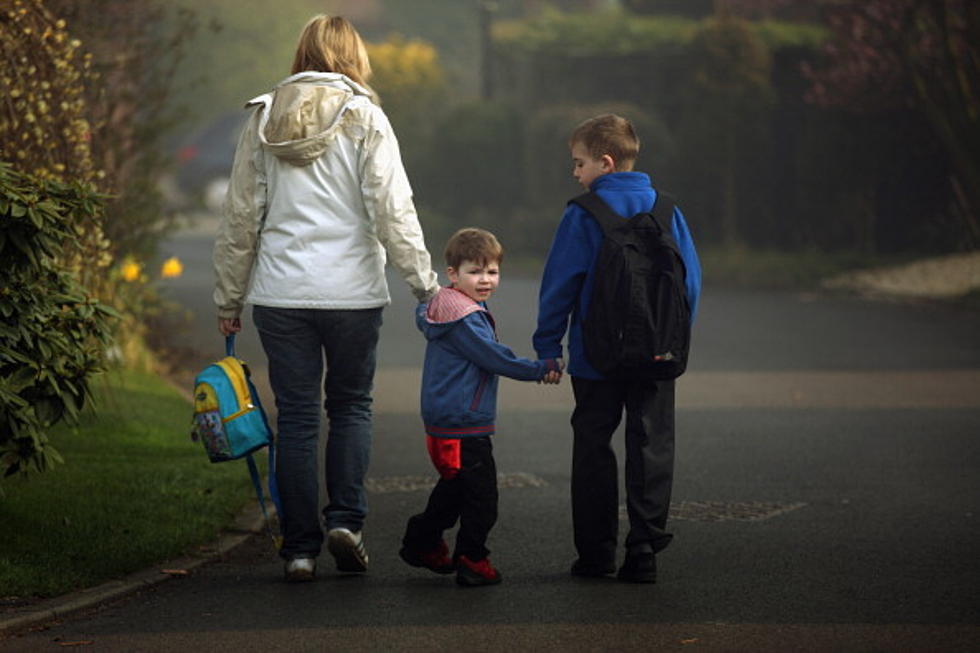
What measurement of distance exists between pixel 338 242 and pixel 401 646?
1.58 m

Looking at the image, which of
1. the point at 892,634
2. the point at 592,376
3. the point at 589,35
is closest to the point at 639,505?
the point at 592,376

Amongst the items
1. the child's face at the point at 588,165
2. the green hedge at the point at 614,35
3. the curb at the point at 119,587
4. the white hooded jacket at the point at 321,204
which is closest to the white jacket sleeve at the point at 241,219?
the white hooded jacket at the point at 321,204

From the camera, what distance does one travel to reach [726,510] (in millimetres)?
8117

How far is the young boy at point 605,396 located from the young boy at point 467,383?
0.66ft

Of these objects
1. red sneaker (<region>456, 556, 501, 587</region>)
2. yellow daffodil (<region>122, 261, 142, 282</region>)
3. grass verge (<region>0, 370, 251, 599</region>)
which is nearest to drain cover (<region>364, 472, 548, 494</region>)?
grass verge (<region>0, 370, 251, 599</region>)

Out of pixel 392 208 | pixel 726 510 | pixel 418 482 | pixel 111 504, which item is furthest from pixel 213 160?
pixel 392 208

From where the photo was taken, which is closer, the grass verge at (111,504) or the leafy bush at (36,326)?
the leafy bush at (36,326)

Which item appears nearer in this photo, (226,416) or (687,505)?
(226,416)

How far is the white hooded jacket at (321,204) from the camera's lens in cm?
652

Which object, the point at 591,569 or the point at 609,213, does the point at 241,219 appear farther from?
the point at 591,569

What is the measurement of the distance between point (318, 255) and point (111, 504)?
6.40 ft

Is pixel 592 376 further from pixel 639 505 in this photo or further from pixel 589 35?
pixel 589 35

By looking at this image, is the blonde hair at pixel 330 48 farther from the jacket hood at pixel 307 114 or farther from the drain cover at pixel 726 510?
the drain cover at pixel 726 510

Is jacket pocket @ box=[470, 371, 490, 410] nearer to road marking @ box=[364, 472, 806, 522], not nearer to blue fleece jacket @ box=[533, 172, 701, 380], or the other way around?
blue fleece jacket @ box=[533, 172, 701, 380]
